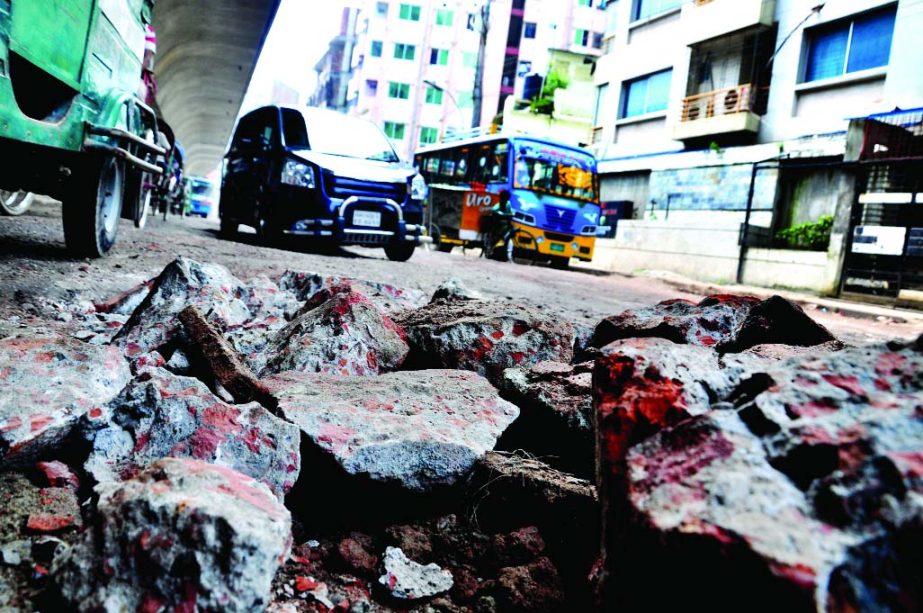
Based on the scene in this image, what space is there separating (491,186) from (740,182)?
21.9ft

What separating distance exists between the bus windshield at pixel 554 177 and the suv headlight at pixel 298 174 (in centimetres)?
724

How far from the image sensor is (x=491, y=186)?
49.6 ft

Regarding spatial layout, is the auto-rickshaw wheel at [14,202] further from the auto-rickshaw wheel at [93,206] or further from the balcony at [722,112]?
the balcony at [722,112]

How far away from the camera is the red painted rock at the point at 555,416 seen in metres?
2.21

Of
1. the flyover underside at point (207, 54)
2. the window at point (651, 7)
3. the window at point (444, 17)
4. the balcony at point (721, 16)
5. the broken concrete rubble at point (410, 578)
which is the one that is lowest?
the broken concrete rubble at point (410, 578)

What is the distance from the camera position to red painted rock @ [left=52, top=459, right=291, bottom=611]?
3.92ft

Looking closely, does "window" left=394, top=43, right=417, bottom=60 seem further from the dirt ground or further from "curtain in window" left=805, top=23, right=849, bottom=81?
the dirt ground

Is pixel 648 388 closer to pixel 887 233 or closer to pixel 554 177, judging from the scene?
pixel 887 233

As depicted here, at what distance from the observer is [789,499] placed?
1045 millimetres

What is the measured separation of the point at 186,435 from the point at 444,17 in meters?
55.1

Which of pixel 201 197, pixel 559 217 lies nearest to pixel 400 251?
pixel 559 217

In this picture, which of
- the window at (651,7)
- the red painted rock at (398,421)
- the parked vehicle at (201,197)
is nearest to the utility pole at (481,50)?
the window at (651,7)

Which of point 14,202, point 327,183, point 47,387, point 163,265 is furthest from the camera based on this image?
point 327,183

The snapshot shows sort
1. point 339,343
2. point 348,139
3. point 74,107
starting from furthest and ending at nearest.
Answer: point 348,139 → point 74,107 → point 339,343
